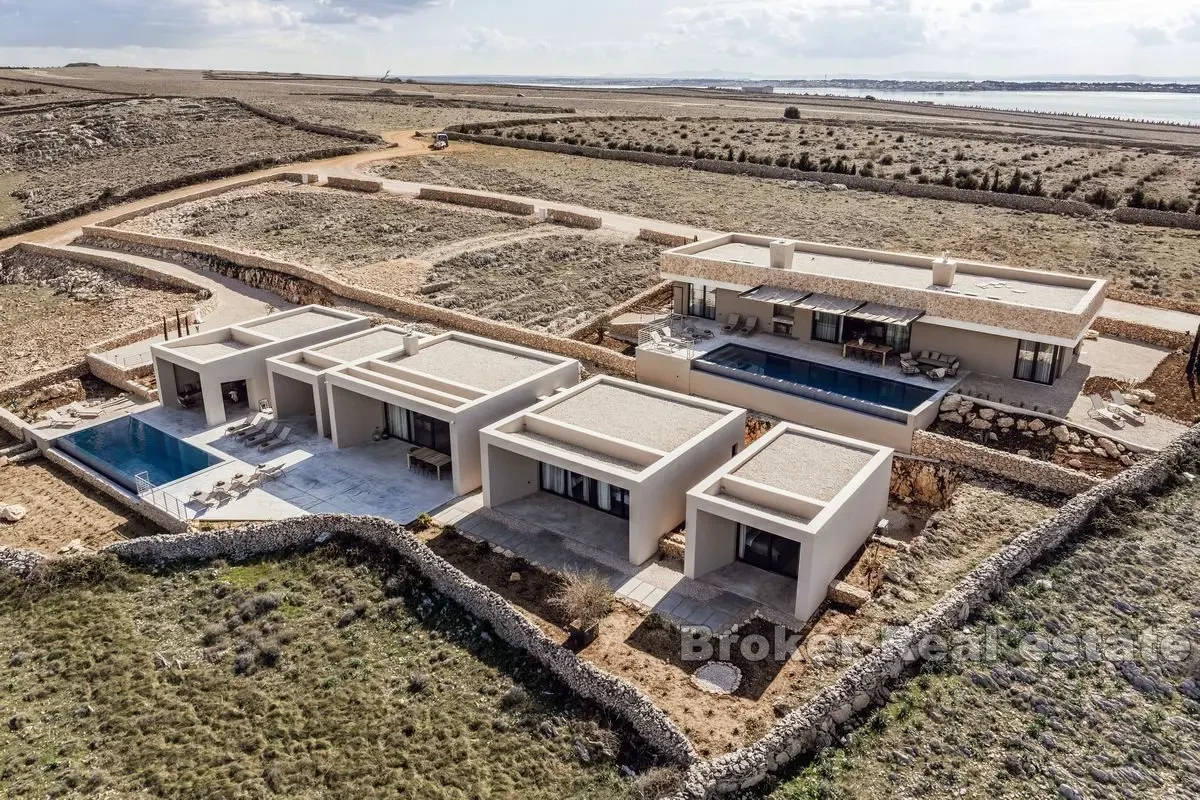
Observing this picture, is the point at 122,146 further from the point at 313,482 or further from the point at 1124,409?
the point at 1124,409

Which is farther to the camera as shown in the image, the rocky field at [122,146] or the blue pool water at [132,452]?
the rocky field at [122,146]

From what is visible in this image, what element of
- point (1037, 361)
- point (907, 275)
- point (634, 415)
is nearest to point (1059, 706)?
point (634, 415)

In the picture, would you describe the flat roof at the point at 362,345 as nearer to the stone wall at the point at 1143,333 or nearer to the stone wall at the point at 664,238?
the stone wall at the point at 664,238

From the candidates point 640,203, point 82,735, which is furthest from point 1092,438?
point 640,203

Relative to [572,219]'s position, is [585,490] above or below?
below

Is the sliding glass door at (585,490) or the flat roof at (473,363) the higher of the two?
the flat roof at (473,363)

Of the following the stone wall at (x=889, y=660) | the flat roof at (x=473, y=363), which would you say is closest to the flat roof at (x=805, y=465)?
the stone wall at (x=889, y=660)
